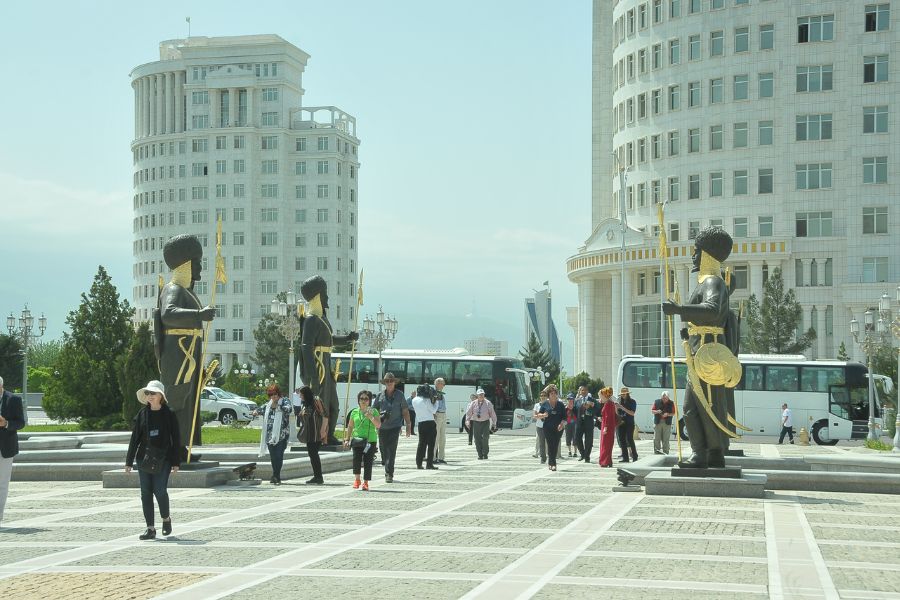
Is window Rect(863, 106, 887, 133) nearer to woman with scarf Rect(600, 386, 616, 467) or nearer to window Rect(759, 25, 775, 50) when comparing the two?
window Rect(759, 25, 775, 50)

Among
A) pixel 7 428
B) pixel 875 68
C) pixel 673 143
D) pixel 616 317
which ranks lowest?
pixel 7 428

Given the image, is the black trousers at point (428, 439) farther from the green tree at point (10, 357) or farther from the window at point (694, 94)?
the window at point (694, 94)

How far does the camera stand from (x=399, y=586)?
10711mm

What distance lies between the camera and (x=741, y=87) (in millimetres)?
74312

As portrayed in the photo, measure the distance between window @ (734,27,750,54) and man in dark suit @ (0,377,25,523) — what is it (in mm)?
65568

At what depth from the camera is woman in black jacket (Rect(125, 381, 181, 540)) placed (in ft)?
46.3

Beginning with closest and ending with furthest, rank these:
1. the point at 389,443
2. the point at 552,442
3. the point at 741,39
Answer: the point at 389,443
the point at 552,442
the point at 741,39

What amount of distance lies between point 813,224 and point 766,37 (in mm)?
11819

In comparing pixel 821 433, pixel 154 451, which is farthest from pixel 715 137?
pixel 154 451

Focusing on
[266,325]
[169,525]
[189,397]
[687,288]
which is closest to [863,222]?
[687,288]

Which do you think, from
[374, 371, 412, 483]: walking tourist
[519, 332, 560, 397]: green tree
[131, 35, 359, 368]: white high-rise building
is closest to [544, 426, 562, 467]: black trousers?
[374, 371, 412, 483]: walking tourist

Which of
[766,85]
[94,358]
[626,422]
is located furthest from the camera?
[766,85]

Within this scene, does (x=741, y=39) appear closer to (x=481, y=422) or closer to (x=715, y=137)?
(x=715, y=137)

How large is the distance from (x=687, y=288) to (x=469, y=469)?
51.6 meters
